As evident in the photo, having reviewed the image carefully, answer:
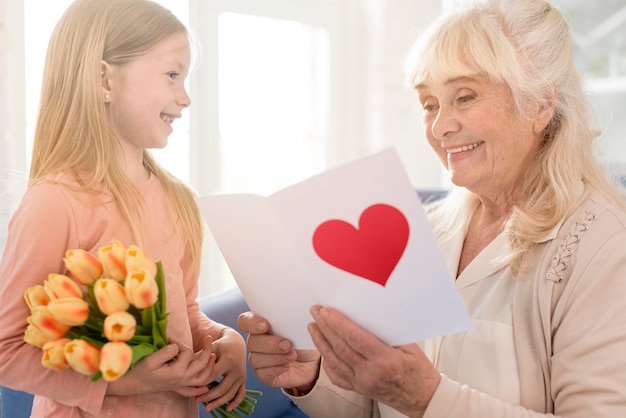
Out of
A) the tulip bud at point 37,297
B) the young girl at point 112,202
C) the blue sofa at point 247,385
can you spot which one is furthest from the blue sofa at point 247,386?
the tulip bud at point 37,297

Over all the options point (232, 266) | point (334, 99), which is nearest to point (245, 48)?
point (334, 99)

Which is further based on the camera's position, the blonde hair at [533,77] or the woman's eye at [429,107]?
the woman's eye at [429,107]

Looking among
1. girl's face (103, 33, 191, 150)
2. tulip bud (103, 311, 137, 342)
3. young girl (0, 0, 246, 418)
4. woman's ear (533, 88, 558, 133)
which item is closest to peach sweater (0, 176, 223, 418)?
young girl (0, 0, 246, 418)

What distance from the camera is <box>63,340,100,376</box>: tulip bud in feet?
2.97

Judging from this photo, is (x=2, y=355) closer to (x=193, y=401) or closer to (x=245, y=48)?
(x=193, y=401)

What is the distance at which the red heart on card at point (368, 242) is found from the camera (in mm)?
956

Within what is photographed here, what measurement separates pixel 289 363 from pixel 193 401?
0.19m

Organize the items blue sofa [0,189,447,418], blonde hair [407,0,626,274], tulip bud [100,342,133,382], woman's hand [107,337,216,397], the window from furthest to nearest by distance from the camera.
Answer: the window < blue sofa [0,189,447,418] < blonde hair [407,0,626,274] < woman's hand [107,337,216,397] < tulip bud [100,342,133,382]

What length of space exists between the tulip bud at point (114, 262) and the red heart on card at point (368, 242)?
26 centimetres

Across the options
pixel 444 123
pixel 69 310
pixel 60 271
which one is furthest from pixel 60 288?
pixel 444 123

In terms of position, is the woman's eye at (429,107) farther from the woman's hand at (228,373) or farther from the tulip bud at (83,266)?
the tulip bud at (83,266)

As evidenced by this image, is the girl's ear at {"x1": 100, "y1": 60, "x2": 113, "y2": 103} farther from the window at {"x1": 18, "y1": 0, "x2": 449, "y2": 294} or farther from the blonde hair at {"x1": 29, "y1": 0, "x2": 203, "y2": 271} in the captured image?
the window at {"x1": 18, "y1": 0, "x2": 449, "y2": 294}

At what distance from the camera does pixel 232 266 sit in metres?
1.17

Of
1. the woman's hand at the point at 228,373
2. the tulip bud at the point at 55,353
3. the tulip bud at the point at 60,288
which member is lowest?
the woman's hand at the point at 228,373
